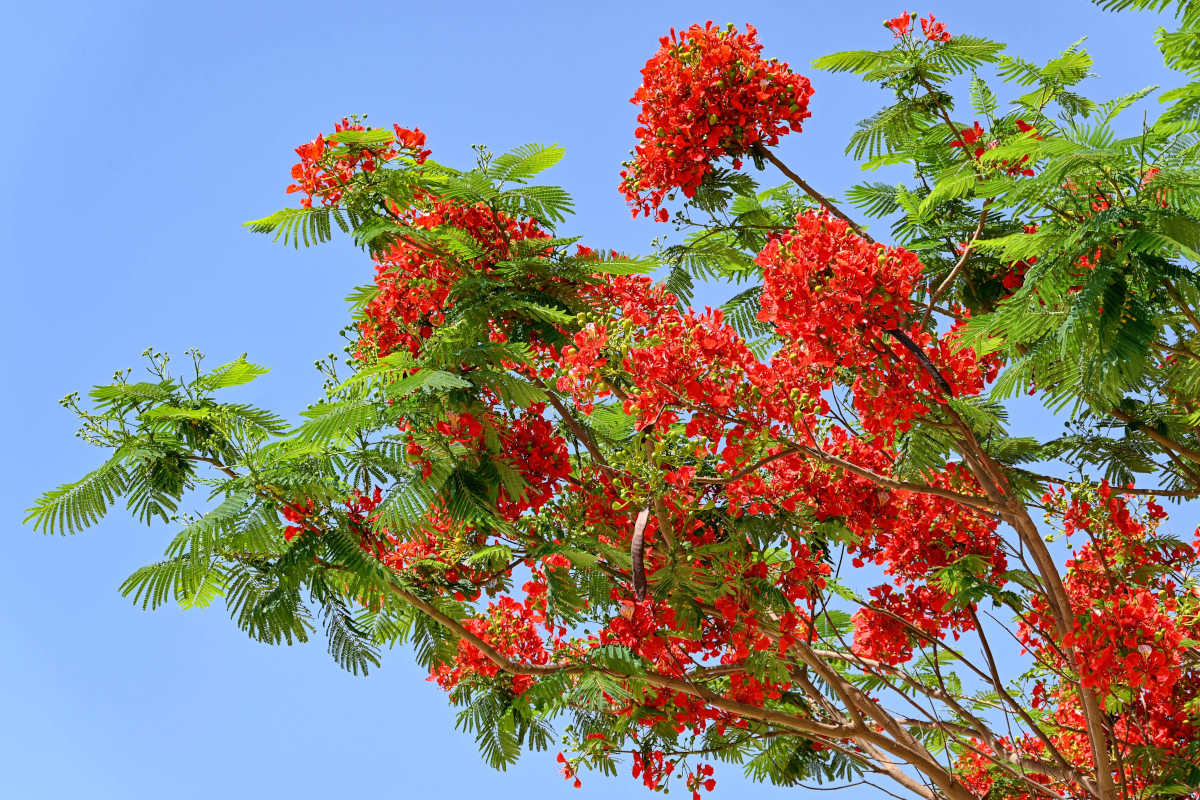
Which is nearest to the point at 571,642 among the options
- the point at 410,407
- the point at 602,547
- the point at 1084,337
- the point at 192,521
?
the point at 602,547

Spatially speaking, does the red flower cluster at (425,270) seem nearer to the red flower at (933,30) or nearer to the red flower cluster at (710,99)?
the red flower cluster at (710,99)

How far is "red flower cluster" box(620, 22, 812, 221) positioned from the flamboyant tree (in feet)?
0.06

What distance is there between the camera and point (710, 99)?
5.45 metres

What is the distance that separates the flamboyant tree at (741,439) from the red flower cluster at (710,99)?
2cm

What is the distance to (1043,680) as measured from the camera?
727cm

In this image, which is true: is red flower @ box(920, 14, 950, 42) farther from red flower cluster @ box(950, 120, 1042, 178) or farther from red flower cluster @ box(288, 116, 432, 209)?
red flower cluster @ box(288, 116, 432, 209)

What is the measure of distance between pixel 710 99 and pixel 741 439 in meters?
1.88

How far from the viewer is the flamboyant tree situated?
172 inches

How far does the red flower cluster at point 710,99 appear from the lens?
5441 millimetres

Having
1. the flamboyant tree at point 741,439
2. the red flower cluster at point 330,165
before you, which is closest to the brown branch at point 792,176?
the flamboyant tree at point 741,439

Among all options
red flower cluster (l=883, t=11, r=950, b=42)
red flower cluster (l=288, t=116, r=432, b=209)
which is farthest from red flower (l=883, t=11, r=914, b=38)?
red flower cluster (l=288, t=116, r=432, b=209)

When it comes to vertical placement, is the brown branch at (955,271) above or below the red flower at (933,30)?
below

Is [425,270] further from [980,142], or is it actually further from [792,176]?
[980,142]

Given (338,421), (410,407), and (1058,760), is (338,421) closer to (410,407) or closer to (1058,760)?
(410,407)
